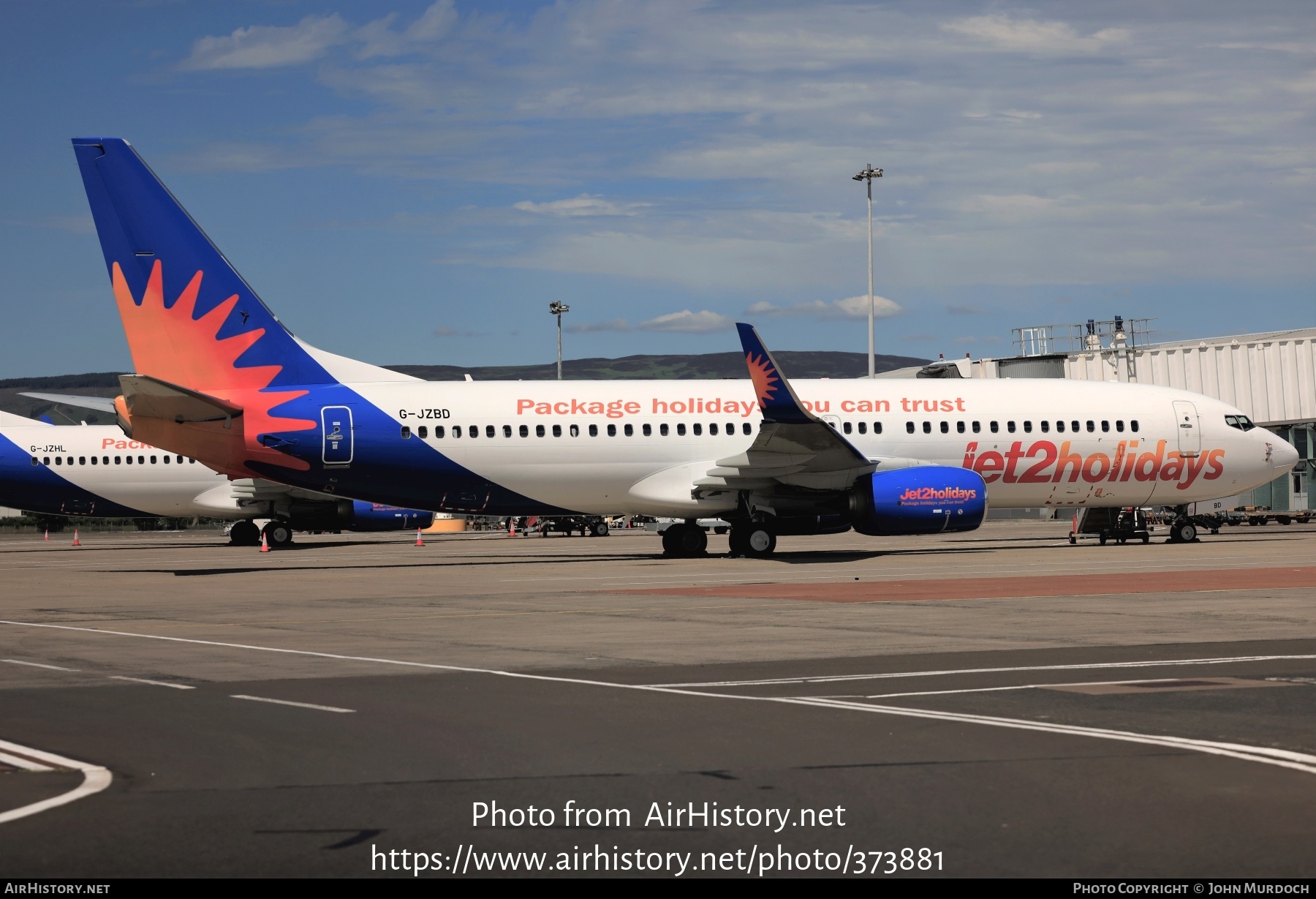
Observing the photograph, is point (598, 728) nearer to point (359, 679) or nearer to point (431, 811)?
point (431, 811)

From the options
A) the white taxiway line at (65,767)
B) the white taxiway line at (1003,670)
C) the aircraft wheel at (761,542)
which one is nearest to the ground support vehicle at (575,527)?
the aircraft wheel at (761,542)

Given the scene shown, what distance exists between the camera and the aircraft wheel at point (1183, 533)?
3688 cm

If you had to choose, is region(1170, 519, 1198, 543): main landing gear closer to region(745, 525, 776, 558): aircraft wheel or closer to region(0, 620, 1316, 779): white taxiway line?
region(745, 525, 776, 558): aircraft wheel

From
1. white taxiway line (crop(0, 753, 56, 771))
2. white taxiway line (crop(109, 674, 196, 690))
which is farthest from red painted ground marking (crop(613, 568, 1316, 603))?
white taxiway line (crop(0, 753, 56, 771))

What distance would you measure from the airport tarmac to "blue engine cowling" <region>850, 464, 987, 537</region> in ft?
31.3

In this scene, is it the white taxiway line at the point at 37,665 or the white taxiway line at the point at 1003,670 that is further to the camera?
the white taxiway line at the point at 37,665

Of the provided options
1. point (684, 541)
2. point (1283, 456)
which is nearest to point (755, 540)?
point (684, 541)

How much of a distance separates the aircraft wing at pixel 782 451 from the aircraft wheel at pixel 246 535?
25869mm

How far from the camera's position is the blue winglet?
29.4 m

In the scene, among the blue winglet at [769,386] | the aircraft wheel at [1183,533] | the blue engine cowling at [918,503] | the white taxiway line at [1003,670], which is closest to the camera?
the white taxiway line at [1003,670]

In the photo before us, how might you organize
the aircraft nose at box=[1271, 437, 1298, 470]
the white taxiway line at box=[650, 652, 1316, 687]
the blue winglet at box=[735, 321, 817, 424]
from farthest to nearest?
the aircraft nose at box=[1271, 437, 1298, 470], the blue winglet at box=[735, 321, 817, 424], the white taxiway line at box=[650, 652, 1316, 687]

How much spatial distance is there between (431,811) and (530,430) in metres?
25.7

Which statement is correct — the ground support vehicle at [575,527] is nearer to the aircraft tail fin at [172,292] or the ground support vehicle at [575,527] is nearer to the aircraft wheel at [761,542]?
the aircraft wheel at [761,542]

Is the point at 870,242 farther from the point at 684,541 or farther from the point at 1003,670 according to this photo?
the point at 1003,670
